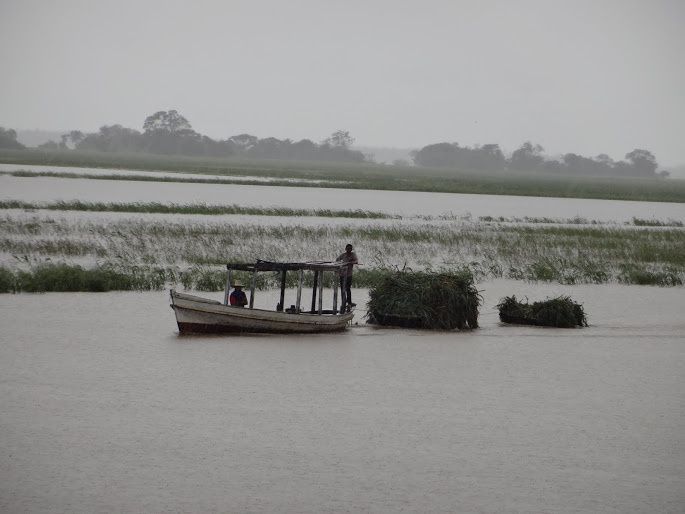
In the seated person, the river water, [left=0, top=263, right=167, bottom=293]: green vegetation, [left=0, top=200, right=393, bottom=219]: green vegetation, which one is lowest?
the river water

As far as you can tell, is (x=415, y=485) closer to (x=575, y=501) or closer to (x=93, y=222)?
(x=575, y=501)

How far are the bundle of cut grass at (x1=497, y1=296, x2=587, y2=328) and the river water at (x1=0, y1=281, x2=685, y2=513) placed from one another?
1.67ft

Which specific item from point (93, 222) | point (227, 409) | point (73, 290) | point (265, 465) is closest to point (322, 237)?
point (93, 222)

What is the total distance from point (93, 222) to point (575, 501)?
2908 cm

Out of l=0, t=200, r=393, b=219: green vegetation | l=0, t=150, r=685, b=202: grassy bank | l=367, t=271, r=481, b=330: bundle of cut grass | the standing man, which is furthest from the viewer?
l=0, t=150, r=685, b=202: grassy bank

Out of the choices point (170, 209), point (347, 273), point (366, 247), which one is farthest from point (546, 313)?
point (170, 209)

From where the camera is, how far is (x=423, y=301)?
19.8 m

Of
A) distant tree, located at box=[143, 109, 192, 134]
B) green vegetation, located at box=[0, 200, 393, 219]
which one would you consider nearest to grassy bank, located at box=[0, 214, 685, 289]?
green vegetation, located at box=[0, 200, 393, 219]

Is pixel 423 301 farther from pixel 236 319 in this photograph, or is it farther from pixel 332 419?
pixel 332 419

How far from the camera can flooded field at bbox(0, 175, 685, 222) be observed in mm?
53375

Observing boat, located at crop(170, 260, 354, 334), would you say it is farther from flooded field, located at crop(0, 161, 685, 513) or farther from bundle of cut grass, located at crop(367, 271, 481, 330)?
bundle of cut grass, located at crop(367, 271, 481, 330)

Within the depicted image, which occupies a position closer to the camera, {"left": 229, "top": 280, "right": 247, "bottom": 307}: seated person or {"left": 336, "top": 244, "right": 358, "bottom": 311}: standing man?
{"left": 229, "top": 280, "right": 247, "bottom": 307}: seated person

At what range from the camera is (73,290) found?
74.1 ft

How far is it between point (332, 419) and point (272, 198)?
4853 centimetres
